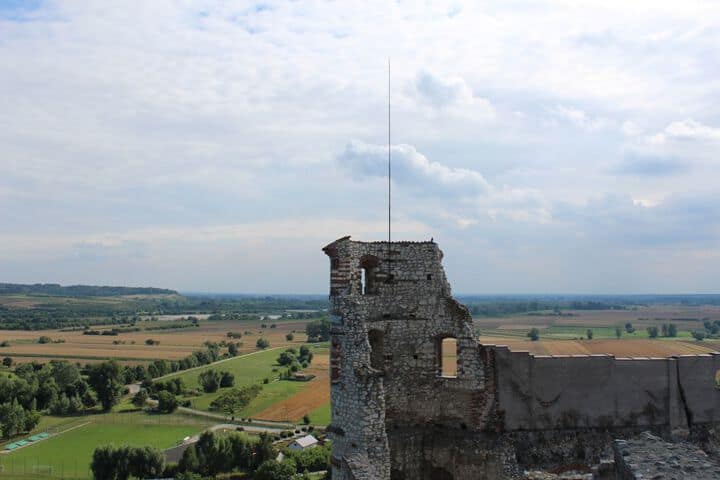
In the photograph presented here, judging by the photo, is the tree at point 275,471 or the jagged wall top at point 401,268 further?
the tree at point 275,471

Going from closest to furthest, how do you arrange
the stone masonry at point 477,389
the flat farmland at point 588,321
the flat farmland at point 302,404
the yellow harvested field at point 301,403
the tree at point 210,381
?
the stone masonry at point 477,389 → the flat farmland at point 302,404 → the yellow harvested field at point 301,403 → the tree at point 210,381 → the flat farmland at point 588,321

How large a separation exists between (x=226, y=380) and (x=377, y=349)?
2583 inches

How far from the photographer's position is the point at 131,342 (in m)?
118

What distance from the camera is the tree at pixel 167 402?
6303cm

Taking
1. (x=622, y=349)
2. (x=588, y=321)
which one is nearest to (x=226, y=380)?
(x=622, y=349)

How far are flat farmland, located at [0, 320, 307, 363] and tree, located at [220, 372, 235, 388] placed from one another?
71.9 ft

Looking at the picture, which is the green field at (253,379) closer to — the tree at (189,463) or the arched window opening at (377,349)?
the tree at (189,463)

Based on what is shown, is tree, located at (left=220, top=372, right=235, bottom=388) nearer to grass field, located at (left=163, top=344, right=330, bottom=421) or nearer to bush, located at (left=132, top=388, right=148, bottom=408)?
grass field, located at (left=163, top=344, right=330, bottom=421)

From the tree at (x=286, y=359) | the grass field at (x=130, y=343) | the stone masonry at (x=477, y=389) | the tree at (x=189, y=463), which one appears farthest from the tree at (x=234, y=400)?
the stone masonry at (x=477, y=389)

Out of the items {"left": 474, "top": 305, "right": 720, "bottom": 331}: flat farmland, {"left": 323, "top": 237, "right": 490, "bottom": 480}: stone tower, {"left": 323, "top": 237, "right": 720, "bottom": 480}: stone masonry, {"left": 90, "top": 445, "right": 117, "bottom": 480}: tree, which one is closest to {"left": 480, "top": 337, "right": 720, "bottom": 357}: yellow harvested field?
{"left": 90, "top": 445, "right": 117, "bottom": 480}: tree

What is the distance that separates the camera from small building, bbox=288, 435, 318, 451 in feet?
152

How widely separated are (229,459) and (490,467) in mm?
33518

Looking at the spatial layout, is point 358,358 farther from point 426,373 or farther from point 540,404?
point 540,404

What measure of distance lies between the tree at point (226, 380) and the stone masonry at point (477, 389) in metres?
65.2
